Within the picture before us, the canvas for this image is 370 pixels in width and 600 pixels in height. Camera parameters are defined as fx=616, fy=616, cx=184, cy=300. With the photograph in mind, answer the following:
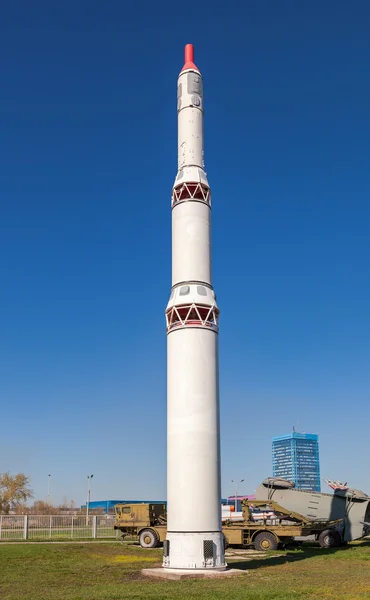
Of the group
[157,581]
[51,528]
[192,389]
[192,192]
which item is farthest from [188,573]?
[51,528]

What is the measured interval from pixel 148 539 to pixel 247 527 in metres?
5.64

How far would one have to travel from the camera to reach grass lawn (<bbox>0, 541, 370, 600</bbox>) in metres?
15.8

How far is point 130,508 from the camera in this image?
34.8m

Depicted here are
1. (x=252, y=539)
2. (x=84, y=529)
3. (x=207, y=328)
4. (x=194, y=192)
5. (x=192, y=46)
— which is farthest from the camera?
(x=84, y=529)

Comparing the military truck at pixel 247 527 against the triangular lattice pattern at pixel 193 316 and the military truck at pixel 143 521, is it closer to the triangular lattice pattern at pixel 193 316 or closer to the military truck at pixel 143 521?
the military truck at pixel 143 521

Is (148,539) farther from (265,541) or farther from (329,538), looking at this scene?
(329,538)

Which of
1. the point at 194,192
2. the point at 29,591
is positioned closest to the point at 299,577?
the point at 29,591

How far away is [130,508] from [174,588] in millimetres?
18597

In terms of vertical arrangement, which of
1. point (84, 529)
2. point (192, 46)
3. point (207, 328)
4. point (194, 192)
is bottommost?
point (84, 529)

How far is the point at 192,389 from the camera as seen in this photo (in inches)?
835

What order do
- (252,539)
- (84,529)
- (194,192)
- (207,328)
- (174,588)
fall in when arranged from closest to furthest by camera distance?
(174,588) < (207,328) < (194,192) < (252,539) < (84,529)

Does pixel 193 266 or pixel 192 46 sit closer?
pixel 193 266

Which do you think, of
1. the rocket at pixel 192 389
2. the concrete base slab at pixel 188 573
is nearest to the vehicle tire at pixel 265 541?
the concrete base slab at pixel 188 573

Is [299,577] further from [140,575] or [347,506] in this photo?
[347,506]
